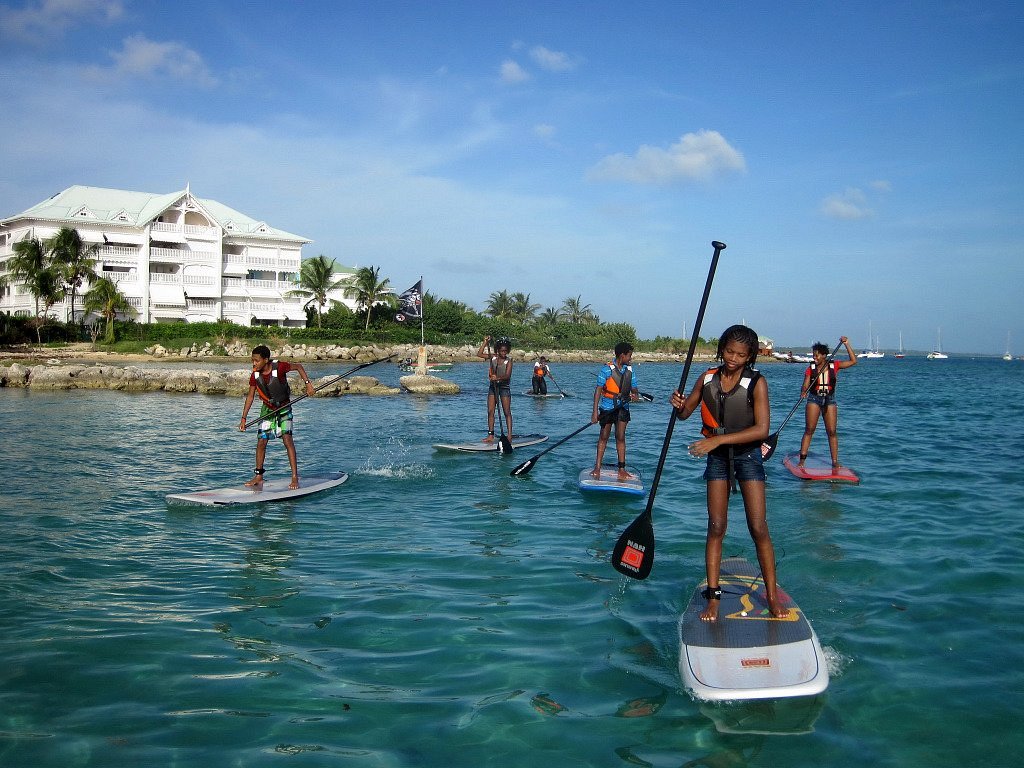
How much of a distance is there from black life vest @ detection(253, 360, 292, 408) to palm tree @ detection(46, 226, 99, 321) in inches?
1832

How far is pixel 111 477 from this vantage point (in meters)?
11.7

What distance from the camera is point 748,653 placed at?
15.6ft

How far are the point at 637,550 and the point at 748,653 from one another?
1550 mm

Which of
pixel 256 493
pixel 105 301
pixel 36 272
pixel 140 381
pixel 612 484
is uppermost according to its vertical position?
pixel 36 272

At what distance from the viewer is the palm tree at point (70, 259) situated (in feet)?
162

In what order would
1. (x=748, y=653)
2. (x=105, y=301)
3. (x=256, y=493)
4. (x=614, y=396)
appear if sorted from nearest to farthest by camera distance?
Result: 1. (x=748, y=653)
2. (x=256, y=493)
3. (x=614, y=396)
4. (x=105, y=301)

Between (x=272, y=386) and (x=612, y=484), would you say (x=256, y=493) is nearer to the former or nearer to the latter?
(x=272, y=386)

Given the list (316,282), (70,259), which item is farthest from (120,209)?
(316,282)

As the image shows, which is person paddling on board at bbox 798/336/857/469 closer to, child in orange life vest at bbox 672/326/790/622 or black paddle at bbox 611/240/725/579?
black paddle at bbox 611/240/725/579

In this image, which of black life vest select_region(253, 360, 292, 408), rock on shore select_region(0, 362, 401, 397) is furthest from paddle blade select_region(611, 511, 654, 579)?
rock on shore select_region(0, 362, 401, 397)

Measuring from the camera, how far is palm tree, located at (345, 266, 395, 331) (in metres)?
67.5

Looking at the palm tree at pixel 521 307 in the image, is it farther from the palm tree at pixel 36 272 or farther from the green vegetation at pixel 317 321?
the palm tree at pixel 36 272

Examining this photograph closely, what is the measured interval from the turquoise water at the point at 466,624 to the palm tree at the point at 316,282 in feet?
174

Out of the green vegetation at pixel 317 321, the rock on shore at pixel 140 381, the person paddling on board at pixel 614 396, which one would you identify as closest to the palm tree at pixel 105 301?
the green vegetation at pixel 317 321
